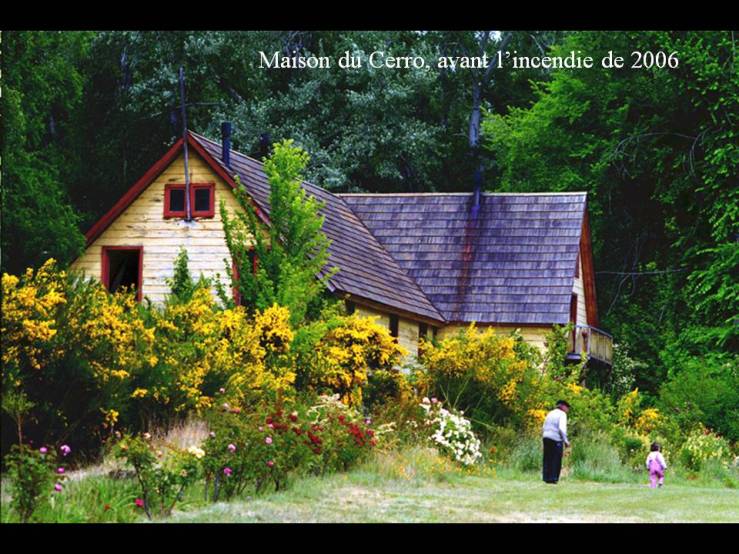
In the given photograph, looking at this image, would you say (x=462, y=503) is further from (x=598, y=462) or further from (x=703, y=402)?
(x=703, y=402)

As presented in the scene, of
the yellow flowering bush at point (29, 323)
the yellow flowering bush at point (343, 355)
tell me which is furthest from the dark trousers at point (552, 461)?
the yellow flowering bush at point (29, 323)

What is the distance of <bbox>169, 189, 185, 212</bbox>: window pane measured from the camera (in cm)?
3334

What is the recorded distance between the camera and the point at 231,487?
17.7m

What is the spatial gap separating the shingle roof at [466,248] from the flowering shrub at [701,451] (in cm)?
850

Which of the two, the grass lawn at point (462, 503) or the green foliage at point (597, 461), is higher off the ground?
the grass lawn at point (462, 503)

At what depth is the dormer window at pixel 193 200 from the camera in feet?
108

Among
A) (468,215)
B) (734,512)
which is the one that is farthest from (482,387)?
(468,215)

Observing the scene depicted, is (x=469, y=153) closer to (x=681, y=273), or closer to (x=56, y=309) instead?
(x=681, y=273)

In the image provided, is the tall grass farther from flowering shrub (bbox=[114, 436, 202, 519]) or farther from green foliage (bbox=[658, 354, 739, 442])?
flowering shrub (bbox=[114, 436, 202, 519])

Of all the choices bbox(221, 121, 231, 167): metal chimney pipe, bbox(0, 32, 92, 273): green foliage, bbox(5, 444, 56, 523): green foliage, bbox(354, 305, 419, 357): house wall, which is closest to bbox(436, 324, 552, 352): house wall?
bbox(354, 305, 419, 357): house wall

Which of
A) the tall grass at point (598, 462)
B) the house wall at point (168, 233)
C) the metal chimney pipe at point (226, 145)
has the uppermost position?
the metal chimney pipe at point (226, 145)

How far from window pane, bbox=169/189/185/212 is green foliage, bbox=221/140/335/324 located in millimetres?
6548

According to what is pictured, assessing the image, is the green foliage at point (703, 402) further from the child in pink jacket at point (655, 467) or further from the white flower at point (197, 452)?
the white flower at point (197, 452)

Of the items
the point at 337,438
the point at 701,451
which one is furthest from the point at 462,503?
the point at 701,451
